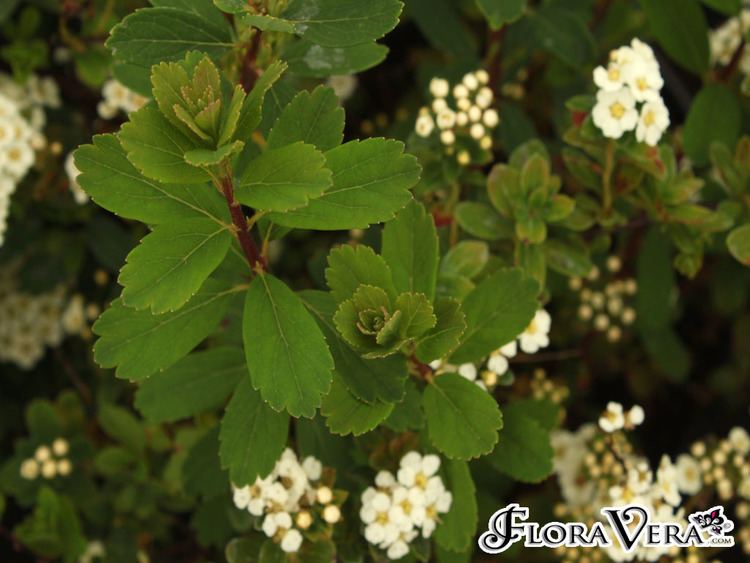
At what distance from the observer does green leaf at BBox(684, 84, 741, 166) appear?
217 cm

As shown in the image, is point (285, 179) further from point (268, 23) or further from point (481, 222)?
point (481, 222)

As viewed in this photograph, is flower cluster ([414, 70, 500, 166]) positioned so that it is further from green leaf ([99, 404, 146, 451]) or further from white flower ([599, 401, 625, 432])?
green leaf ([99, 404, 146, 451])

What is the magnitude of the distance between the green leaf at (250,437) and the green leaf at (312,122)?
461 mm

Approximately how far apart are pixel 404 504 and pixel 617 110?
890mm

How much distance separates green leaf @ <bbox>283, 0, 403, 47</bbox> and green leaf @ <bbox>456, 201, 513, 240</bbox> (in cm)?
55

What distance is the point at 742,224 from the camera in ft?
6.44

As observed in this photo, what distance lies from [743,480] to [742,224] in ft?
1.98

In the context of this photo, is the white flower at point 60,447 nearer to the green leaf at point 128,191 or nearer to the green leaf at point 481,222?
the green leaf at point 128,191

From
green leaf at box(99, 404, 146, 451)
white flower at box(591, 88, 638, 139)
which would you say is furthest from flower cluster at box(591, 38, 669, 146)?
green leaf at box(99, 404, 146, 451)

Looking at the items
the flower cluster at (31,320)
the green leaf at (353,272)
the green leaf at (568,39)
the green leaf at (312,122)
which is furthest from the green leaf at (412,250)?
the flower cluster at (31,320)

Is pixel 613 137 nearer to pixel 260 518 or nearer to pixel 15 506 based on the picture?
pixel 260 518

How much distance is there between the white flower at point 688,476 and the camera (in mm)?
2068

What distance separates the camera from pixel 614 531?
1844 mm

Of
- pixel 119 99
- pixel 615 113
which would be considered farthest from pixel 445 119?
pixel 119 99
